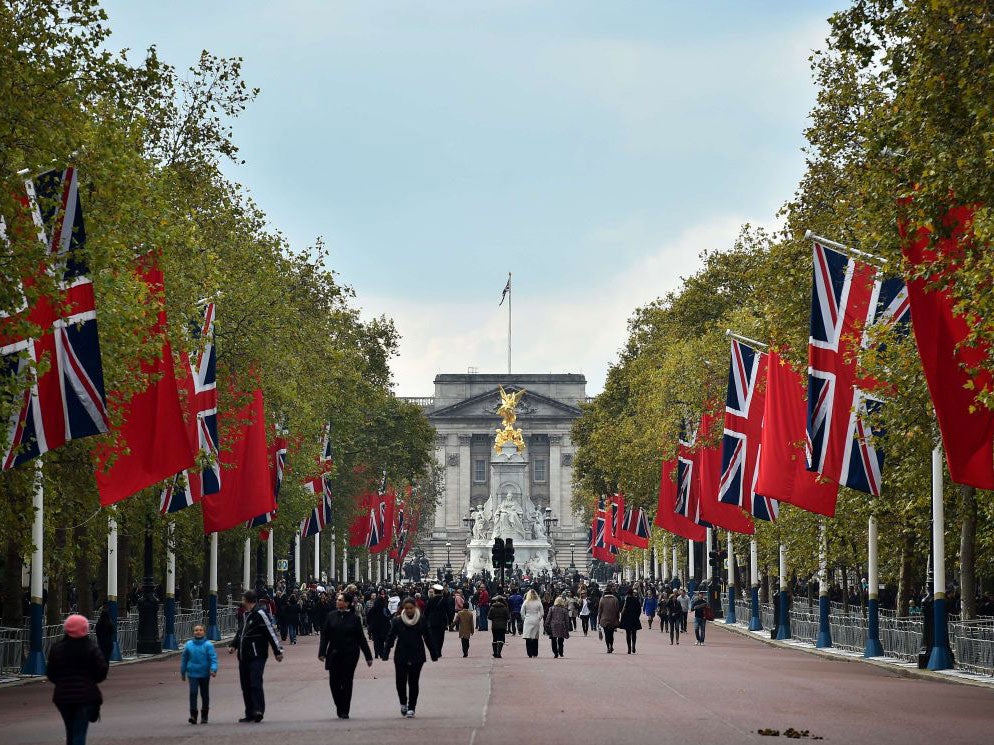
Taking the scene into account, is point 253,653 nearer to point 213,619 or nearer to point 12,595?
point 12,595

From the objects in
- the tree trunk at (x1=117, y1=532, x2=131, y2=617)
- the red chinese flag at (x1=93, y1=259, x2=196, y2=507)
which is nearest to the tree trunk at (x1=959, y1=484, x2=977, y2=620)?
the red chinese flag at (x1=93, y1=259, x2=196, y2=507)

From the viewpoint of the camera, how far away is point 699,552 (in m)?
93.1

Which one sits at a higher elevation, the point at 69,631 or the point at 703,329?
the point at 703,329

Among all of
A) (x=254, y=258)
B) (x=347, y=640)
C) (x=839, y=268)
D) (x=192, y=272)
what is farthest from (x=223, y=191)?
(x=347, y=640)

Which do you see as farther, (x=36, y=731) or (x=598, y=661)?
(x=598, y=661)

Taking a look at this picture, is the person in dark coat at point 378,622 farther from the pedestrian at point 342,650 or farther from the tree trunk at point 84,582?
the pedestrian at point 342,650

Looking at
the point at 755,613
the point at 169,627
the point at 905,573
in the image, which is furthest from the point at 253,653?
the point at 755,613

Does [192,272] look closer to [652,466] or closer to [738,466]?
[738,466]

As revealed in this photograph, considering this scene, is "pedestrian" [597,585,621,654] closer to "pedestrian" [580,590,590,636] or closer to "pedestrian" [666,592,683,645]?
"pedestrian" [666,592,683,645]

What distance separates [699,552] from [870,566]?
168 ft

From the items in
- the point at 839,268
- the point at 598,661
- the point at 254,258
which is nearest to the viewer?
the point at 839,268

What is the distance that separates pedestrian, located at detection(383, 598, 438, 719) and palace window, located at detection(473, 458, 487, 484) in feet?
570

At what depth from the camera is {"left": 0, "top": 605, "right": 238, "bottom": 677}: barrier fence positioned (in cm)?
3519

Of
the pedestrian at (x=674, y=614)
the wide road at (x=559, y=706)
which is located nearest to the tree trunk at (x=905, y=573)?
the wide road at (x=559, y=706)
